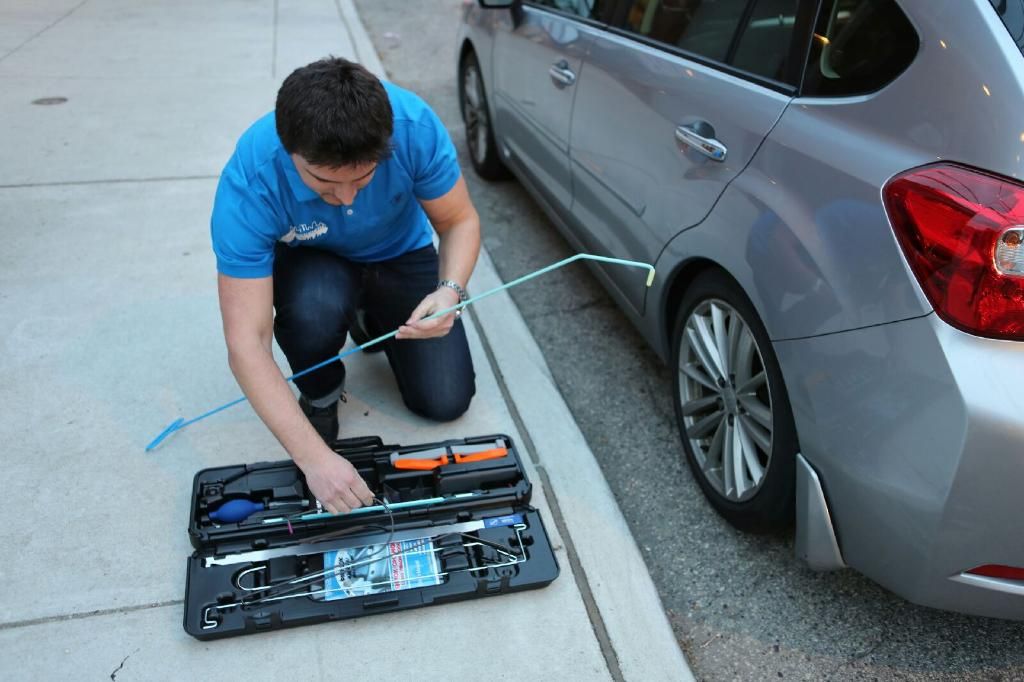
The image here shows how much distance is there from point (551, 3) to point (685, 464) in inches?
79.7

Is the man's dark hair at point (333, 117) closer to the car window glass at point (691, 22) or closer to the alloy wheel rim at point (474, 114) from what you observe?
the car window glass at point (691, 22)

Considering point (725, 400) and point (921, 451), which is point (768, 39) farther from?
point (921, 451)

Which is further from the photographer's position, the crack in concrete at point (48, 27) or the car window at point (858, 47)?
the crack in concrete at point (48, 27)

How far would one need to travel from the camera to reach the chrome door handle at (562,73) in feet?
10.2

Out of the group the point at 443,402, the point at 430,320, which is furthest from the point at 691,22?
the point at 443,402

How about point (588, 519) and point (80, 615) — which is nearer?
point (80, 615)

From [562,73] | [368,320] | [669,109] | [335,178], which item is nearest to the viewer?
[335,178]

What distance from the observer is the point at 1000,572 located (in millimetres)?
1701

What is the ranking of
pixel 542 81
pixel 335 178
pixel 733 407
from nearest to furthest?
1. pixel 335 178
2. pixel 733 407
3. pixel 542 81

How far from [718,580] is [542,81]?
6.89 feet

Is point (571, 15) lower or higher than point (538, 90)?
higher

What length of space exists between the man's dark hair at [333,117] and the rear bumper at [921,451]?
1.06 m

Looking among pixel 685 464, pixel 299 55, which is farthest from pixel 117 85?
pixel 685 464

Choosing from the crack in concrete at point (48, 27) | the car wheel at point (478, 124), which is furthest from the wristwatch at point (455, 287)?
the crack in concrete at point (48, 27)
